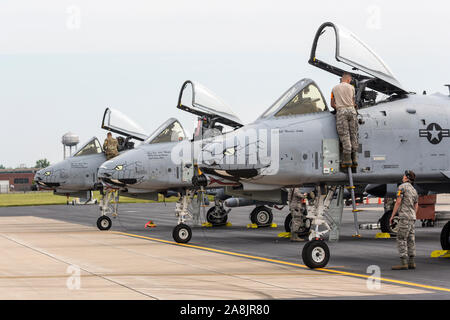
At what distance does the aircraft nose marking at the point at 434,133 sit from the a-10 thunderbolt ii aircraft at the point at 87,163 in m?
15.0

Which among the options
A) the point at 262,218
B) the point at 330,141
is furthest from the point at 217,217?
the point at 330,141

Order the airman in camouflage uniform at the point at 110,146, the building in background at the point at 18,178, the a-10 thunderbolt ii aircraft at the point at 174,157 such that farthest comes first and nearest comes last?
the building in background at the point at 18,178 → the airman in camouflage uniform at the point at 110,146 → the a-10 thunderbolt ii aircraft at the point at 174,157

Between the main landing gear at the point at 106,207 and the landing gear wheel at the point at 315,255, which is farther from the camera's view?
the main landing gear at the point at 106,207

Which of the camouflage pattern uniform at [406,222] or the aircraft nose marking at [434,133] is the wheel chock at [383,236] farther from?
the camouflage pattern uniform at [406,222]

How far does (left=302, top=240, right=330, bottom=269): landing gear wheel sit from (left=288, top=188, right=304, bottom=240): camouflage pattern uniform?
6.99m

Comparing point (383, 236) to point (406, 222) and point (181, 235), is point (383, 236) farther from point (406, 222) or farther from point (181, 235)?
point (406, 222)

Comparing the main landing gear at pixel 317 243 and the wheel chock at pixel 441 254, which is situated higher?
the main landing gear at pixel 317 243

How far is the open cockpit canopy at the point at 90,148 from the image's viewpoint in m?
28.8

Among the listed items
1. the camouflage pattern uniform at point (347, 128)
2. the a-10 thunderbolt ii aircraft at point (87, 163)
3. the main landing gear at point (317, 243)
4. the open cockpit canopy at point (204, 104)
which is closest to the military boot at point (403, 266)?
the main landing gear at point (317, 243)

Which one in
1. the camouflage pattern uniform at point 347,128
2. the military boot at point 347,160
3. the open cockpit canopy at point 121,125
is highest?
the open cockpit canopy at point 121,125

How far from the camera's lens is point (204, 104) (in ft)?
72.4

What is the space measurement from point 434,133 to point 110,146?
15434 millimetres

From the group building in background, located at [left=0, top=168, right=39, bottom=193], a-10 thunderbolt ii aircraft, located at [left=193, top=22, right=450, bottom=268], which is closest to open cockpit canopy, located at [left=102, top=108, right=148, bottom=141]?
a-10 thunderbolt ii aircraft, located at [left=193, top=22, right=450, bottom=268]

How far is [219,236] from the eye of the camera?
2320 cm
